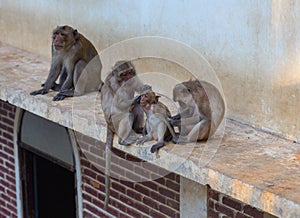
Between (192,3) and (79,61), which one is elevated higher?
(192,3)

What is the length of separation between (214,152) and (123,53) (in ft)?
6.31

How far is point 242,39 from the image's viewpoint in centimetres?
621

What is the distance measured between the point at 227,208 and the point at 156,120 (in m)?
1.15

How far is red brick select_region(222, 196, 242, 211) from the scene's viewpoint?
647 cm

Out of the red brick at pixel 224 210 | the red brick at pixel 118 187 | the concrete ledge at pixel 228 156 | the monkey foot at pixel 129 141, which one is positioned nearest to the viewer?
the concrete ledge at pixel 228 156

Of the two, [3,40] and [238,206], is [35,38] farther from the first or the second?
[238,206]

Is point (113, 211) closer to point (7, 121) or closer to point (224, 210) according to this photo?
point (224, 210)

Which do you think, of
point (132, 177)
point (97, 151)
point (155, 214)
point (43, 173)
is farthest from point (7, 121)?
point (155, 214)

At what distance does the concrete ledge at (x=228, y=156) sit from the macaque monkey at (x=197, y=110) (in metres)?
0.09

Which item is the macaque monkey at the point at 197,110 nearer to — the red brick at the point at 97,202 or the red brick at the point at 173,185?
the red brick at the point at 173,185

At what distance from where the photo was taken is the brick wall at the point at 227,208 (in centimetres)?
636

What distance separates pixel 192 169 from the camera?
564 centimetres

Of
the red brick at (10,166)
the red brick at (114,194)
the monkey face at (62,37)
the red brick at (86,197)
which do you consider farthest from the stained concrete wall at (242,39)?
the red brick at (10,166)

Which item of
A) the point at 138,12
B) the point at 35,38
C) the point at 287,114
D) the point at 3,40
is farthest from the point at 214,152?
the point at 3,40
